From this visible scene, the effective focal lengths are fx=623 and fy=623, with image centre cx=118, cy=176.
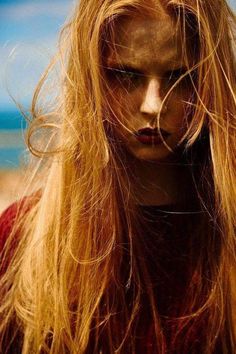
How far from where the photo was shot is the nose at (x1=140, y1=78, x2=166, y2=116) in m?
0.82

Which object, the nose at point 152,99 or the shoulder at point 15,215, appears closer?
the nose at point 152,99

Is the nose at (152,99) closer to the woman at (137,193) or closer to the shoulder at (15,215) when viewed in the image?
the woman at (137,193)

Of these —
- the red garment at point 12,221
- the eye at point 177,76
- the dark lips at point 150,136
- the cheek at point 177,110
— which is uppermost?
the eye at point 177,76

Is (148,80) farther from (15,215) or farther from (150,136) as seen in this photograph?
(15,215)

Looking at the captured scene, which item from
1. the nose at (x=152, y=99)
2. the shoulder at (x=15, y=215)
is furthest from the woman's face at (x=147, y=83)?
the shoulder at (x=15, y=215)

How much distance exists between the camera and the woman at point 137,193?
84 cm

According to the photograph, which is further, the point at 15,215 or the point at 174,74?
the point at 15,215

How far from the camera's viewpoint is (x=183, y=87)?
856 mm

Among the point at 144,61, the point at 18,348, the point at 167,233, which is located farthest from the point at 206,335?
the point at 144,61

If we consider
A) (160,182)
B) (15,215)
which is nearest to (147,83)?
(160,182)

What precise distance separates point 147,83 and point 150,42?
0.05 m

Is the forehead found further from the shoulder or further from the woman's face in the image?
the shoulder

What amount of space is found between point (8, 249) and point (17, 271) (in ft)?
0.14

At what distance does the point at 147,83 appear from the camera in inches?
32.9
